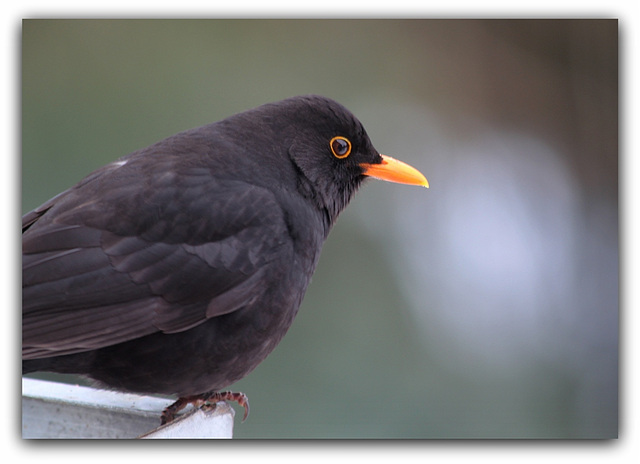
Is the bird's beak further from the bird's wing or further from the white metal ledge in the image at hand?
the white metal ledge

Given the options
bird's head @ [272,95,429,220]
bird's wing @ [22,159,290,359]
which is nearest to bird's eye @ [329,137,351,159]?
bird's head @ [272,95,429,220]

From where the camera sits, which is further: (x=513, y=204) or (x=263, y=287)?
(x=513, y=204)

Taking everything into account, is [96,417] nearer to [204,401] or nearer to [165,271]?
[204,401]

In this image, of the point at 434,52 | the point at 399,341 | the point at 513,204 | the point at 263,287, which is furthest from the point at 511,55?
the point at 263,287

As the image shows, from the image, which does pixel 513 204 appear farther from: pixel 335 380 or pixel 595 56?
pixel 335 380

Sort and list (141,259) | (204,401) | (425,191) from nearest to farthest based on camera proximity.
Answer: (141,259) < (204,401) < (425,191)

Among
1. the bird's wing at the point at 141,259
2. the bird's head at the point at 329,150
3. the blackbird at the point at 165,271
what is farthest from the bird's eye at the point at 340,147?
the bird's wing at the point at 141,259

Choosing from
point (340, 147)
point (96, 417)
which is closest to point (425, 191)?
point (340, 147)
